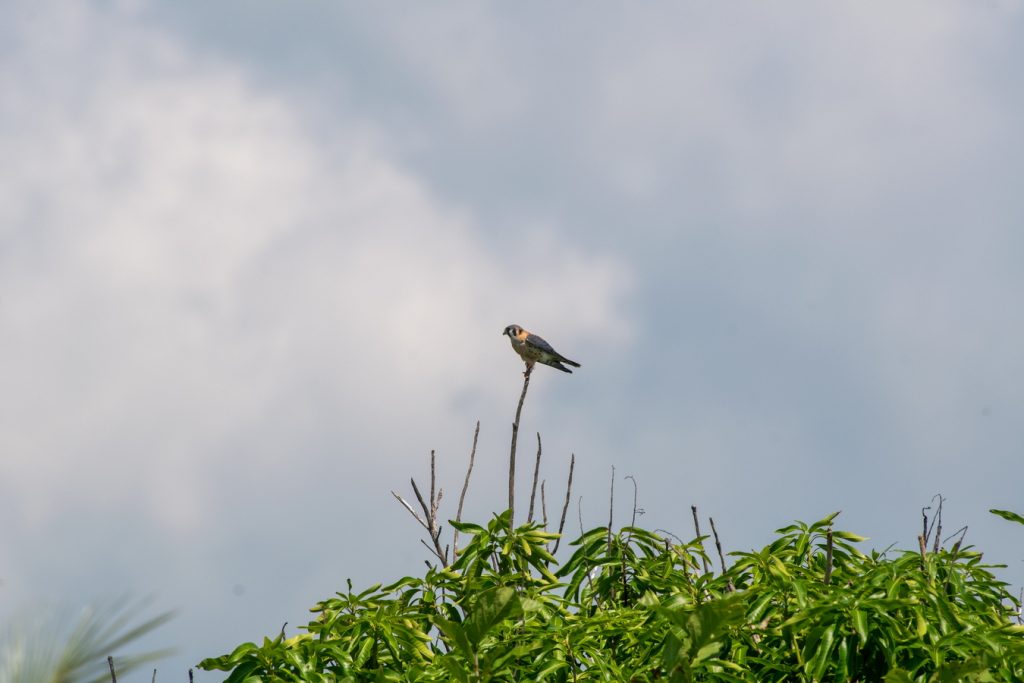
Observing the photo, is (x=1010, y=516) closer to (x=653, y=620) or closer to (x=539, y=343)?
(x=653, y=620)

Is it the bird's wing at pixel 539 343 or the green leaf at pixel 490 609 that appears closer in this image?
the green leaf at pixel 490 609

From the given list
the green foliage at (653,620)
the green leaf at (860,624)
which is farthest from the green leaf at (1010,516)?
the green leaf at (860,624)

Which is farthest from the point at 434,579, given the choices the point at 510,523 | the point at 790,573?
the point at 790,573

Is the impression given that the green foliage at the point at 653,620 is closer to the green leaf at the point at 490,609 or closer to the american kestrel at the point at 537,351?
the green leaf at the point at 490,609

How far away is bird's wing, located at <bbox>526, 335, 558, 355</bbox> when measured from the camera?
48.1ft

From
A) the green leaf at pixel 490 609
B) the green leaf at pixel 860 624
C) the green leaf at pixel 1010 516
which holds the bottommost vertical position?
the green leaf at pixel 490 609

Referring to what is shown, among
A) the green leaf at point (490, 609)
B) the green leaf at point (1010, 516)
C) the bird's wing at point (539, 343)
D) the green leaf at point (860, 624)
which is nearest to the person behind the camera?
the green leaf at point (490, 609)

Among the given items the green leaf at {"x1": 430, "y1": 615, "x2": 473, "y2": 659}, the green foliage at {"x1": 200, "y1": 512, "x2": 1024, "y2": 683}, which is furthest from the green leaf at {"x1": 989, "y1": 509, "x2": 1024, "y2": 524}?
the green leaf at {"x1": 430, "y1": 615, "x2": 473, "y2": 659}

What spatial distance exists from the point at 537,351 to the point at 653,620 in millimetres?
9984

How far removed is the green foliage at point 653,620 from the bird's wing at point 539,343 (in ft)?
29.0

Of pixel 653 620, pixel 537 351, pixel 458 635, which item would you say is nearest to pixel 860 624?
pixel 653 620

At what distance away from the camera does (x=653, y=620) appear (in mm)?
4805

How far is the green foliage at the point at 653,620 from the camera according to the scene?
4.47 meters

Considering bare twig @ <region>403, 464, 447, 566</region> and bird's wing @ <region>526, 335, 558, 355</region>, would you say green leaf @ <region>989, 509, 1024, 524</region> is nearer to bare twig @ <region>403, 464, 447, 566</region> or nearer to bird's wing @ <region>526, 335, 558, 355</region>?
bare twig @ <region>403, 464, 447, 566</region>
